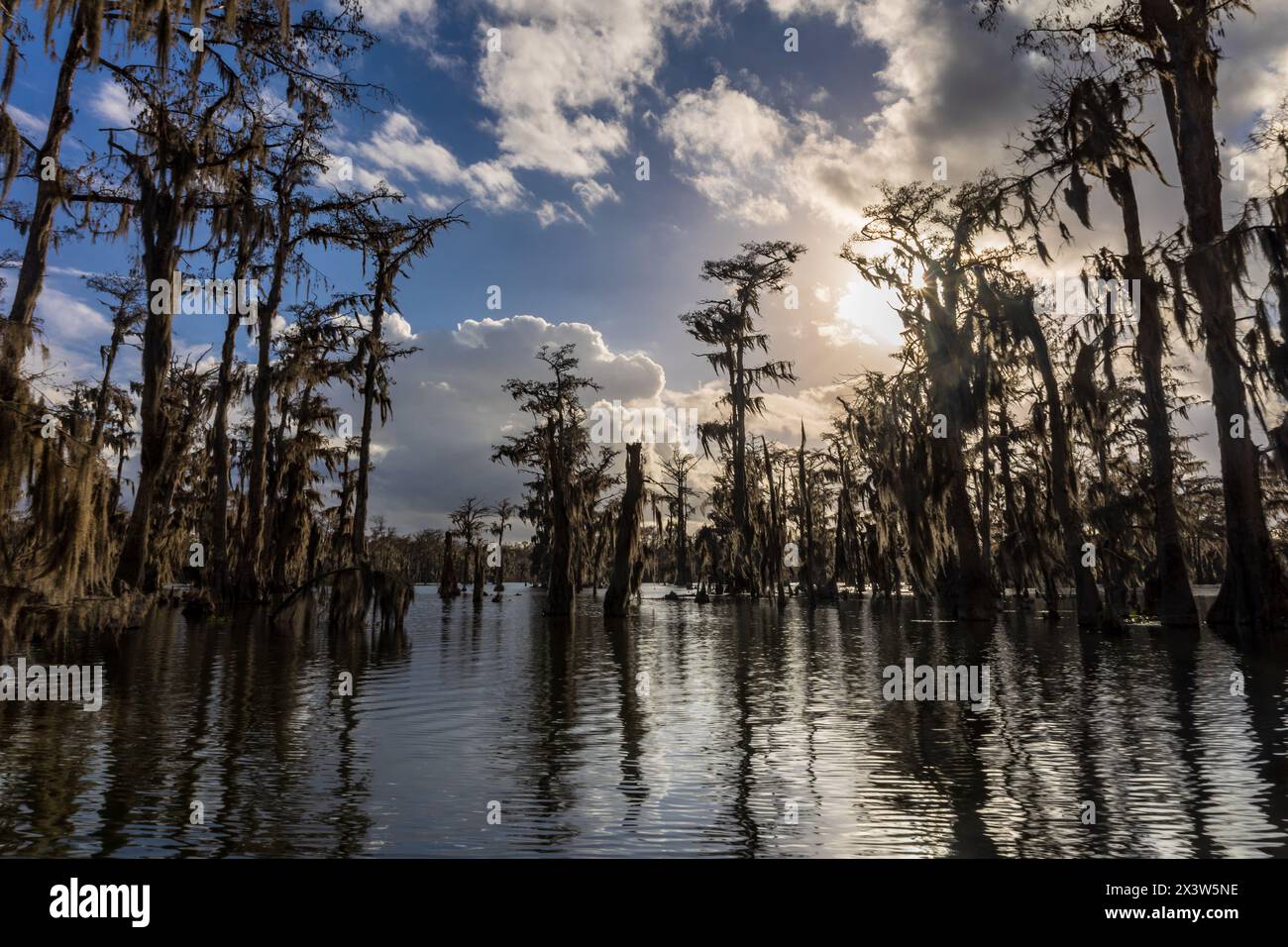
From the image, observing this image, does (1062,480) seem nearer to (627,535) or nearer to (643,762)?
(627,535)

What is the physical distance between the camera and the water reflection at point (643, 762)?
4.98m

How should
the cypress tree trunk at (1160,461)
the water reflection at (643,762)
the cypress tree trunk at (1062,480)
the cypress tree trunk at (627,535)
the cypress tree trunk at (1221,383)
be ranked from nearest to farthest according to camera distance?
the water reflection at (643,762)
the cypress tree trunk at (1221,383)
the cypress tree trunk at (1160,461)
the cypress tree trunk at (1062,480)
the cypress tree trunk at (627,535)

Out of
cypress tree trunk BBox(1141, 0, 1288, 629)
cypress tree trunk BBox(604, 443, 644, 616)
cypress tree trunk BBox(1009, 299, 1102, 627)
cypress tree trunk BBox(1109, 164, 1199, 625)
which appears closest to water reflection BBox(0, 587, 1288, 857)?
cypress tree trunk BBox(1141, 0, 1288, 629)

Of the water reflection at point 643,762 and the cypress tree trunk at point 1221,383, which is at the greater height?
the cypress tree trunk at point 1221,383

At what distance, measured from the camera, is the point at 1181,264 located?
17422mm

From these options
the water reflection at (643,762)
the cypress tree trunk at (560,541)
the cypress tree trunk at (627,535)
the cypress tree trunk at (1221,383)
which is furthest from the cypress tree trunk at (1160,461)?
the cypress tree trunk at (560,541)

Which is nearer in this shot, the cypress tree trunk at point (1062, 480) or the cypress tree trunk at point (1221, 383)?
the cypress tree trunk at point (1221, 383)

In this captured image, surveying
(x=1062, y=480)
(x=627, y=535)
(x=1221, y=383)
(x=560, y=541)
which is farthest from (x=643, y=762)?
(x=560, y=541)

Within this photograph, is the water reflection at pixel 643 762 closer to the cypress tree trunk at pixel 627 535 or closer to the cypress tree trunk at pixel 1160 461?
the cypress tree trunk at pixel 1160 461

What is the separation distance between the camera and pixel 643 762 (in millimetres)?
7062

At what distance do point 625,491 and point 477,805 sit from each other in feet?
77.9

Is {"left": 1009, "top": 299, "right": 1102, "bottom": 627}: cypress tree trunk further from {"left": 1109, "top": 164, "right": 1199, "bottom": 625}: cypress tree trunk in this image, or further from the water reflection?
the water reflection

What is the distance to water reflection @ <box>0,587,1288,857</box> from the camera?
4980mm
